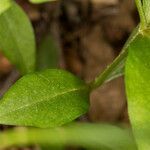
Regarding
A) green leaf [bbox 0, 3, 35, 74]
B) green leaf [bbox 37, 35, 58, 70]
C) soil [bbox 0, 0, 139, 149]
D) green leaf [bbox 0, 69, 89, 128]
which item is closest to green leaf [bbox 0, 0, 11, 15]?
green leaf [bbox 0, 69, 89, 128]

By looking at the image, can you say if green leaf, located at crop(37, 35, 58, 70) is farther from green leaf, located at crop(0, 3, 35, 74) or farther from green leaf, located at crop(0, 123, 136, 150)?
green leaf, located at crop(0, 123, 136, 150)

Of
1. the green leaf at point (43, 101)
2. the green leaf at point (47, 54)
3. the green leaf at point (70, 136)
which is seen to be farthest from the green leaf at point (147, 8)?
the green leaf at point (47, 54)

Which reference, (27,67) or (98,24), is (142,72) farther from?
(98,24)

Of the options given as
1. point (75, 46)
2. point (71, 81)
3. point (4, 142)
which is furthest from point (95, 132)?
point (75, 46)

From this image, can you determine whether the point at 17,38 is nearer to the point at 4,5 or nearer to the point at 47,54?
the point at 4,5

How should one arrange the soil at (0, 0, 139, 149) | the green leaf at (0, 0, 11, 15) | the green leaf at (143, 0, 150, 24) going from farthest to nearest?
the soil at (0, 0, 139, 149)
the green leaf at (143, 0, 150, 24)
the green leaf at (0, 0, 11, 15)

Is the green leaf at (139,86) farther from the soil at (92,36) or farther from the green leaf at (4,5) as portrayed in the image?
the soil at (92,36)
